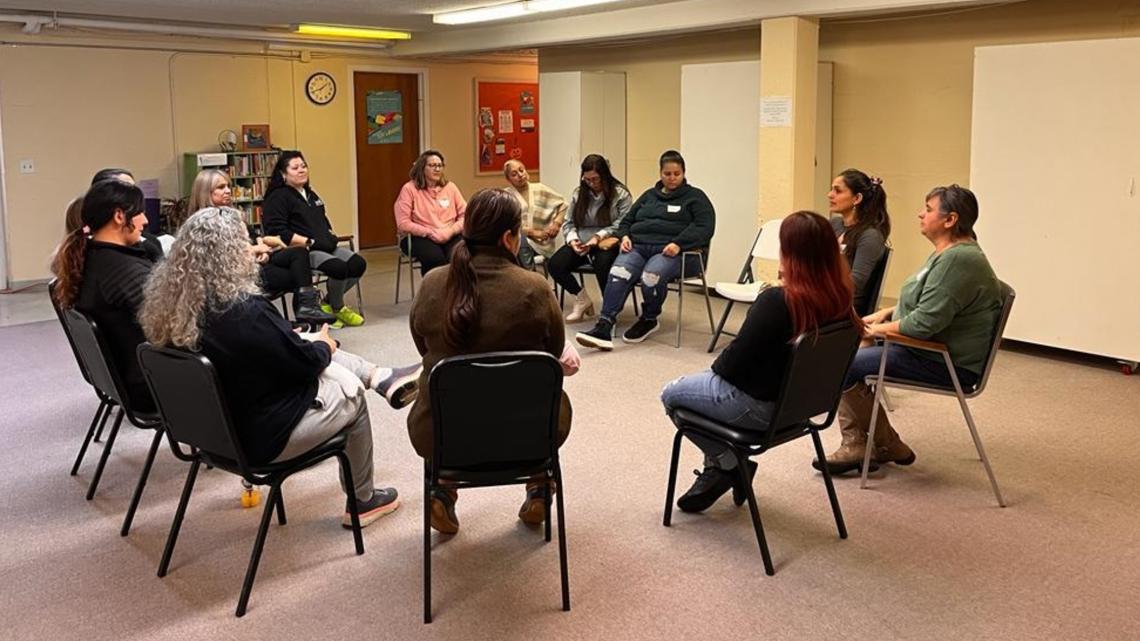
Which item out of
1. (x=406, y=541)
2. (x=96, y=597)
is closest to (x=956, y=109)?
(x=406, y=541)

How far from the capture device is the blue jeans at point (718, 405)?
312 centimetres

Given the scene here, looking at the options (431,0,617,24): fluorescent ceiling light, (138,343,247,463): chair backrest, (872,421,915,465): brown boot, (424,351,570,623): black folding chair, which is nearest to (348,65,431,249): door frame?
(431,0,617,24): fluorescent ceiling light

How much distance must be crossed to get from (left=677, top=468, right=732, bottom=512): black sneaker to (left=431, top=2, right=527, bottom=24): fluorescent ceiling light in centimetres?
483

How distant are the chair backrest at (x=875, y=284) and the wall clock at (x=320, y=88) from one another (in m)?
7.01

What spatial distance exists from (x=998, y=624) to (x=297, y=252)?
15.8 feet

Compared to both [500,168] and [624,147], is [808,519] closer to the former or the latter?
[624,147]

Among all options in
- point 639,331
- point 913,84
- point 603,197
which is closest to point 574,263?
point 603,197

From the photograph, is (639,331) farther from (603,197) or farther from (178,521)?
(178,521)

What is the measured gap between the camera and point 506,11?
7.72 meters

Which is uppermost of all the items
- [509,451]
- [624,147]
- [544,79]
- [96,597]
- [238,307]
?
[544,79]

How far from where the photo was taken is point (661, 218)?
642cm

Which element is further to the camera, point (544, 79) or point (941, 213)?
point (544, 79)

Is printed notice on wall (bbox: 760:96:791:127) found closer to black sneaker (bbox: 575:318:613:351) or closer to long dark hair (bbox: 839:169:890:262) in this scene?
black sneaker (bbox: 575:318:613:351)

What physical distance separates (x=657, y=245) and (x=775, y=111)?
125 centimetres
